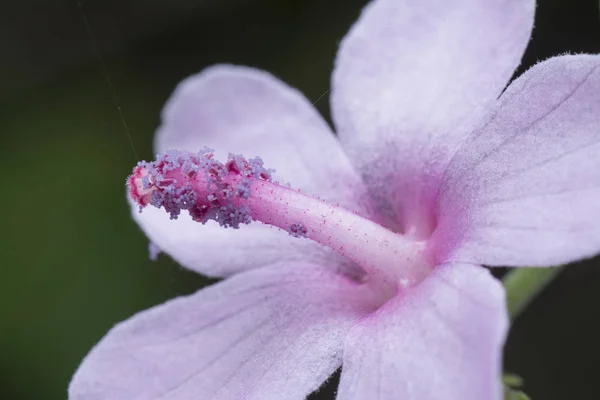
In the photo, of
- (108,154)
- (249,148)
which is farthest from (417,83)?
(108,154)

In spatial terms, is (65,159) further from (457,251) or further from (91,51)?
(457,251)

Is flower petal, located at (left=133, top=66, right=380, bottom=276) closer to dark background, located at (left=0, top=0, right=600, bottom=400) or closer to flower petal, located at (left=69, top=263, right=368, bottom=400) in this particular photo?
flower petal, located at (left=69, top=263, right=368, bottom=400)

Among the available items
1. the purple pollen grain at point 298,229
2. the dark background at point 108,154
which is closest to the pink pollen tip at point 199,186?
the purple pollen grain at point 298,229

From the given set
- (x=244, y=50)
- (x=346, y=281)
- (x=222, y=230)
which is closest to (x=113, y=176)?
(x=244, y=50)

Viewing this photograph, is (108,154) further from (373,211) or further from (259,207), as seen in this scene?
(259,207)

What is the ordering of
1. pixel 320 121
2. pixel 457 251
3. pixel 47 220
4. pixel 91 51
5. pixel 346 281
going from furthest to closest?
pixel 91 51 < pixel 47 220 < pixel 320 121 < pixel 346 281 < pixel 457 251

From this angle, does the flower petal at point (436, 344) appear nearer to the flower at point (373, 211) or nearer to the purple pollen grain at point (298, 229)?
the flower at point (373, 211)

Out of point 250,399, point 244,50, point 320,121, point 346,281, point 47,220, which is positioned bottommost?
point 250,399
